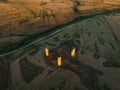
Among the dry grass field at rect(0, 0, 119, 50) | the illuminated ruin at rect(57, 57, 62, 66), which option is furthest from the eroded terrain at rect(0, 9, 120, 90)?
the dry grass field at rect(0, 0, 119, 50)

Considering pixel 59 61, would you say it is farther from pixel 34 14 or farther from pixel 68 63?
pixel 34 14

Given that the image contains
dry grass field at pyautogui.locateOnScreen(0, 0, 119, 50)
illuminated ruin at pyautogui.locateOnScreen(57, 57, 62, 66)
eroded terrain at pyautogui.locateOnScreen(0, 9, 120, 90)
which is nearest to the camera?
eroded terrain at pyautogui.locateOnScreen(0, 9, 120, 90)

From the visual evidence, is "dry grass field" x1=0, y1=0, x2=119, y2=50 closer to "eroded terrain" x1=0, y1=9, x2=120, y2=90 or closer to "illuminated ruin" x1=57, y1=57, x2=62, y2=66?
"eroded terrain" x1=0, y1=9, x2=120, y2=90

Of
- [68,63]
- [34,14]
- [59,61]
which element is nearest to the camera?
[59,61]

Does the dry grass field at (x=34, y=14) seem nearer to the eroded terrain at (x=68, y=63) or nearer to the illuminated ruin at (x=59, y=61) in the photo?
the eroded terrain at (x=68, y=63)

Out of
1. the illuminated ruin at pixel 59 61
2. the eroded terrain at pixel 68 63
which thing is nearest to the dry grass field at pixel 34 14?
the eroded terrain at pixel 68 63

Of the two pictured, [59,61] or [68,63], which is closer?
[59,61]

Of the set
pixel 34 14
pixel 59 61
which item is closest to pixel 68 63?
pixel 59 61

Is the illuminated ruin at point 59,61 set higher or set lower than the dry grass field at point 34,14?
lower

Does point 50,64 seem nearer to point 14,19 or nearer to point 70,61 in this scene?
point 70,61

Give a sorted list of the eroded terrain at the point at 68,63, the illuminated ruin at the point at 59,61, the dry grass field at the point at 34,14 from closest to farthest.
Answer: the eroded terrain at the point at 68,63
the illuminated ruin at the point at 59,61
the dry grass field at the point at 34,14

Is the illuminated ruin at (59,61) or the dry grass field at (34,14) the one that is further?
the dry grass field at (34,14)

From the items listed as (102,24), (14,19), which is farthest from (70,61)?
(14,19)
